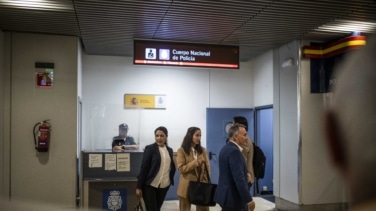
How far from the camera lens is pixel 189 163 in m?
4.20

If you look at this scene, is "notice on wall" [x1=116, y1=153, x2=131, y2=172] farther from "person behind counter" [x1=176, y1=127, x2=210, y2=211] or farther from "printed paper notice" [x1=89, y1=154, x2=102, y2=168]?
"person behind counter" [x1=176, y1=127, x2=210, y2=211]

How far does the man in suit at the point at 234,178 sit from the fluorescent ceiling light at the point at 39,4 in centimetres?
220

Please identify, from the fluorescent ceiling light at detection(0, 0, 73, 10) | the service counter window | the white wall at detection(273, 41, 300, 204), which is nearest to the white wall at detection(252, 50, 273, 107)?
the white wall at detection(273, 41, 300, 204)

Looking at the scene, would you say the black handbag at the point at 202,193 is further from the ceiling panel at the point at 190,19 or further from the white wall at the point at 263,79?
the white wall at the point at 263,79

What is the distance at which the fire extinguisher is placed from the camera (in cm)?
500

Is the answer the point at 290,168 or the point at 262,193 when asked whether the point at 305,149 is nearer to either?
the point at 290,168

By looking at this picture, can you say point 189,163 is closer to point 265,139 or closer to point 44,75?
point 44,75

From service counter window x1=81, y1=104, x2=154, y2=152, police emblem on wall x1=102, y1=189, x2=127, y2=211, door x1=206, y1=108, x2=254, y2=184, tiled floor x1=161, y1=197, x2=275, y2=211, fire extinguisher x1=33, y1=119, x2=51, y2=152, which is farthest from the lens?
door x1=206, y1=108, x2=254, y2=184

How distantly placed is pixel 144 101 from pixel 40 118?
218 cm

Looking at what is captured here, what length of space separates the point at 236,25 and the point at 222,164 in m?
2.03

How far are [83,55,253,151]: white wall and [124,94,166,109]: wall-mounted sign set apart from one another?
0.08 m

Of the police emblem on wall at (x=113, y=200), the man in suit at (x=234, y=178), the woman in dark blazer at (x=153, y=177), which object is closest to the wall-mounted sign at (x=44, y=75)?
the police emblem on wall at (x=113, y=200)

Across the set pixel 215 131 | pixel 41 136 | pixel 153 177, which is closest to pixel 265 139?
pixel 215 131

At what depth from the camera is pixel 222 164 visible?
3424mm
